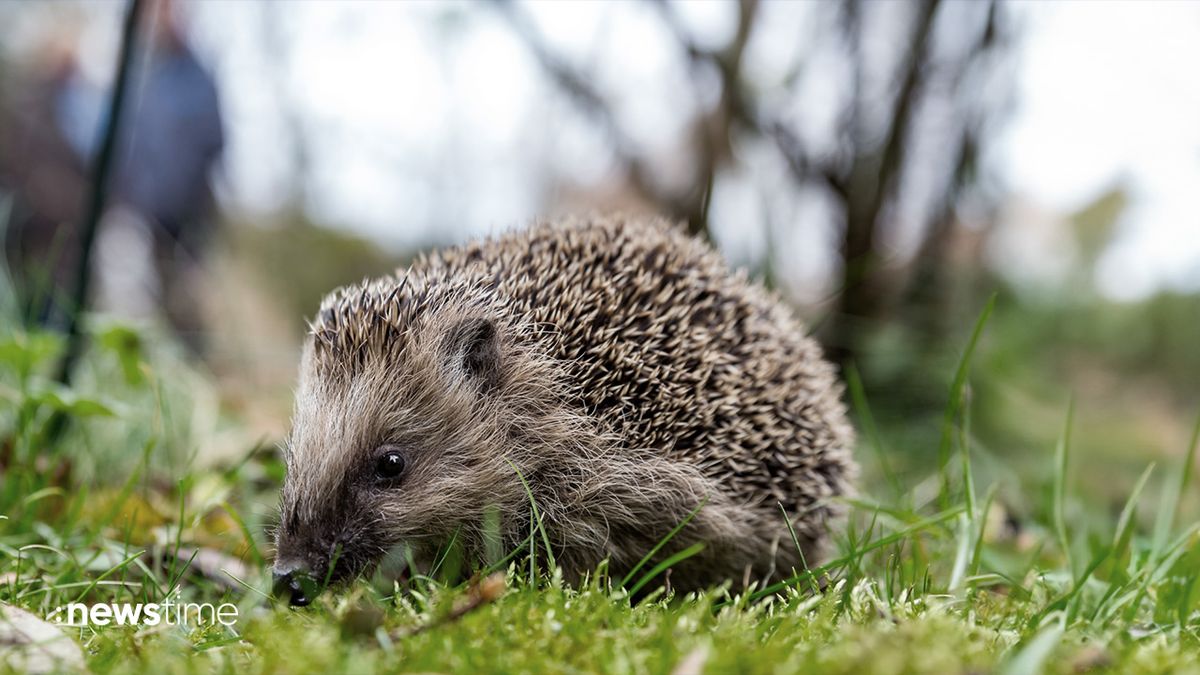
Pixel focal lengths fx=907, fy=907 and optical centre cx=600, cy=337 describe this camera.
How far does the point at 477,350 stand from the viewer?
396 centimetres

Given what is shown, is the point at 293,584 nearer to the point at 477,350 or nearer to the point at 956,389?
the point at 477,350

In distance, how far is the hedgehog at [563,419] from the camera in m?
3.67

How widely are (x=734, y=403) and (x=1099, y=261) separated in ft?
25.2

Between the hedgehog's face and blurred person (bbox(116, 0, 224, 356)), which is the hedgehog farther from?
blurred person (bbox(116, 0, 224, 356))

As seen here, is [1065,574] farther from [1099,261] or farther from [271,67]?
[271,67]

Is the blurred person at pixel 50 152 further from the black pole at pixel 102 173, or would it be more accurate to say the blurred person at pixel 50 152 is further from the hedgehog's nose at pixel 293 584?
the hedgehog's nose at pixel 293 584

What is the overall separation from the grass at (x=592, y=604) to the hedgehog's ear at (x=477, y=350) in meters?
0.95

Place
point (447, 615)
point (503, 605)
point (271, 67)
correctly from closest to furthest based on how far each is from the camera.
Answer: point (447, 615) < point (503, 605) < point (271, 67)

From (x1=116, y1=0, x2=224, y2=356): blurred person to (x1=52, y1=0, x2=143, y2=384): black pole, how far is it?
6532mm

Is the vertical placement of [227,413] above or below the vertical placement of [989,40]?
below

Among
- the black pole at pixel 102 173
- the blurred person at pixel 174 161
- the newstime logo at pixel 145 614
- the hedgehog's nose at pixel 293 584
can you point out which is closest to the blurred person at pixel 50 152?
the blurred person at pixel 174 161

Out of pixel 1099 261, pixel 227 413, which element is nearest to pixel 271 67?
pixel 227 413

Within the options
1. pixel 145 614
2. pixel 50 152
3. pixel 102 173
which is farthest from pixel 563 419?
pixel 50 152

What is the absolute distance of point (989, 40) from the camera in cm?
799
